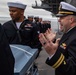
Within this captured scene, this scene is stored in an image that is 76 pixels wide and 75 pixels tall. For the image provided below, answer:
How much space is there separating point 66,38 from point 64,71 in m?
0.49

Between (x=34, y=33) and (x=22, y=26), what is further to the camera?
(x=34, y=33)

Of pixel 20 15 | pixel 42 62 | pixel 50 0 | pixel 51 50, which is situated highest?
pixel 51 50

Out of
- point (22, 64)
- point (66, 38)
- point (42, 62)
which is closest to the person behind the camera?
point (66, 38)

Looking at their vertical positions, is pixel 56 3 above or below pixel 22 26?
below

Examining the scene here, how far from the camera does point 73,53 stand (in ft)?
10.4

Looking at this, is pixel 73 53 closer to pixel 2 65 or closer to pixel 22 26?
pixel 2 65

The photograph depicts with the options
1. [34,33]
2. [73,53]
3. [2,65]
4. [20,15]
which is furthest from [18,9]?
[2,65]

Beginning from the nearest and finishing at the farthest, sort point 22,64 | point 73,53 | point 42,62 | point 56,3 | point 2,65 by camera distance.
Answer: point 2,65, point 73,53, point 22,64, point 42,62, point 56,3

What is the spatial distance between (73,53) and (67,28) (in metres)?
0.33

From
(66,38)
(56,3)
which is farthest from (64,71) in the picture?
(56,3)

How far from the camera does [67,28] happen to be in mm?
3396

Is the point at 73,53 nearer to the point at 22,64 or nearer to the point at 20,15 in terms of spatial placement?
the point at 22,64

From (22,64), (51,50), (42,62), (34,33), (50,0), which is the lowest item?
(50,0)

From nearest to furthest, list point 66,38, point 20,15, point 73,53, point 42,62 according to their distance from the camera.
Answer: point 73,53
point 66,38
point 20,15
point 42,62
